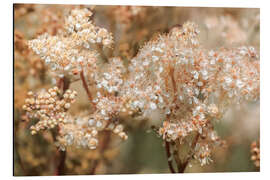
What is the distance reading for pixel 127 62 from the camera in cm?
209

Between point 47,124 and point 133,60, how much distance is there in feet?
1.89

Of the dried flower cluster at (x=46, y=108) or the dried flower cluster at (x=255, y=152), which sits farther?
the dried flower cluster at (x=255, y=152)

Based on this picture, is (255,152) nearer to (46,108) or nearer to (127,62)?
(127,62)

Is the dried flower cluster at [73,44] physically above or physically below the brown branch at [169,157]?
above

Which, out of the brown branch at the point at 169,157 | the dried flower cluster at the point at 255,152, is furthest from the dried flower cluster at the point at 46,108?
the dried flower cluster at the point at 255,152

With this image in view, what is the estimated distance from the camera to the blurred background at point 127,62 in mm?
2035

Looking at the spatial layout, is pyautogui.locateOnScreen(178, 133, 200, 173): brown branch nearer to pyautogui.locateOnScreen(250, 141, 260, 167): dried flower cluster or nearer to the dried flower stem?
pyautogui.locateOnScreen(250, 141, 260, 167): dried flower cluster

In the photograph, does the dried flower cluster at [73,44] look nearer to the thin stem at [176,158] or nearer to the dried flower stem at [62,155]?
the dried flower stem at [62,155]

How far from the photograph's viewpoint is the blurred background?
204 cm

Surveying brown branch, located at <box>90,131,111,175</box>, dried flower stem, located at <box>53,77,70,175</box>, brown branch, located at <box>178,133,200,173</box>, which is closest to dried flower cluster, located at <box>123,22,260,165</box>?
brown branch, located at <box>178,133,200,173</box>

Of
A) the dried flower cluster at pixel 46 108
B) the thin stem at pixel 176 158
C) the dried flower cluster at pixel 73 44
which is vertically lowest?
the thin stem at pixel 176 158

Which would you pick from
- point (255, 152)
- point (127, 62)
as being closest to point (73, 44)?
point (127, 62)

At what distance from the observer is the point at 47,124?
2035mm
